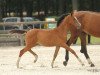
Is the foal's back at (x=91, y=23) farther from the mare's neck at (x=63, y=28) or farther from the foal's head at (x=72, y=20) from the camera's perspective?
the mare's neck at (x=63, y=28)

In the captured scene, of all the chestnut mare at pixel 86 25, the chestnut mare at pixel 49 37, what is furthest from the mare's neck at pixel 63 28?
the chestnut mare at pixel 86 25

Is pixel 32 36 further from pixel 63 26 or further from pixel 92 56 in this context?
pixel 92 56

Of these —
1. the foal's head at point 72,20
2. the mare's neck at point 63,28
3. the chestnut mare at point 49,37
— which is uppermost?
the foal's head at point 72,20

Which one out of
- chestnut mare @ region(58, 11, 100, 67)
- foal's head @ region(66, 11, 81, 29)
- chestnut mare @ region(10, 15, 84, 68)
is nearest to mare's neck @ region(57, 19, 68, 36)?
chestnut mare @ region(10, 15, 84, 68)

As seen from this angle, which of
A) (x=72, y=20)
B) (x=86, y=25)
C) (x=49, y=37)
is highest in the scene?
(x=72, y=20)

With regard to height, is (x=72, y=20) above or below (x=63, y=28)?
above

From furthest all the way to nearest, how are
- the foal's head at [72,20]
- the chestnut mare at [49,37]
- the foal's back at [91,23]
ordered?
the foal's back at [91,23], the foal's head at [72,20], the chestnut mare at [49,37]

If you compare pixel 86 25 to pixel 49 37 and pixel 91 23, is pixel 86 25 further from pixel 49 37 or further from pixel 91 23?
pixel 49 37

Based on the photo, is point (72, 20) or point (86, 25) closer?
point (72, 20)

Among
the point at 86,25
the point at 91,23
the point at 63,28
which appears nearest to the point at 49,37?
the point at 63,28

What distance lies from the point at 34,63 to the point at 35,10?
5441 cm

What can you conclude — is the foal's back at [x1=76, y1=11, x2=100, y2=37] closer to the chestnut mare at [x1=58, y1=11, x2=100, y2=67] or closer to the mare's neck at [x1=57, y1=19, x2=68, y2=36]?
the chestnut mare at [x1=58, y1=11, x2=100, y2=67]

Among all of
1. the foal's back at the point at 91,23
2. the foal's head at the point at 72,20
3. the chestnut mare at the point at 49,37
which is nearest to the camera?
the chestnut mare at the point at 49,37

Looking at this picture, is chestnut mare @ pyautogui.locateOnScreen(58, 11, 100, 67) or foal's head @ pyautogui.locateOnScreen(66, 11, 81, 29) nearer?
foal's head @ pyautogui.locateOnScreen(66, 11, 81, 29)
